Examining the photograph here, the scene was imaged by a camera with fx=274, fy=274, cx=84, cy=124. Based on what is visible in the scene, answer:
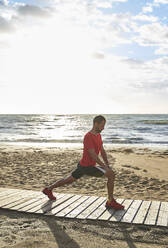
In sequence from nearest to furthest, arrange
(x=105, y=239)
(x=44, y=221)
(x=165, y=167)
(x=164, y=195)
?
(x=105, y=239) < (x=44, y=221) < (x=164, y=195) < (x=165, y=167)

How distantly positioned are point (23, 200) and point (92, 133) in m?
2.19

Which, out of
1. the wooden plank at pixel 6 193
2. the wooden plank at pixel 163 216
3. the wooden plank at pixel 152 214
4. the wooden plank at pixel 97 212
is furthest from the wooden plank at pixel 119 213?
the wooden plank at pixel 6 193

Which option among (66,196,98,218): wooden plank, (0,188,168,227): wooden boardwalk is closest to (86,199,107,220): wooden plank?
(0,188,168,227): wooden boardwalk

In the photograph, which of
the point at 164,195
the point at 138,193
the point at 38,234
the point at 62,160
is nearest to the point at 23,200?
the point at 38,234

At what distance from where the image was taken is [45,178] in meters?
8.95

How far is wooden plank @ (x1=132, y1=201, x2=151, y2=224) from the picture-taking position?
15.7 ft

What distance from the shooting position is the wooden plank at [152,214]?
476cm

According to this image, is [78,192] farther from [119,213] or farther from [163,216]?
[163,216]

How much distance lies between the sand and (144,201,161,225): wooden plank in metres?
0.16

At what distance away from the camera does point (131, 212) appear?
205 inches

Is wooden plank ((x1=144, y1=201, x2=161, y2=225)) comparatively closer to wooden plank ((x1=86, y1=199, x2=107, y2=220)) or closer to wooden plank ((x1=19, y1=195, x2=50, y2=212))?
wooden plank ((x1=86, y1=199, x2=107, y2=220))

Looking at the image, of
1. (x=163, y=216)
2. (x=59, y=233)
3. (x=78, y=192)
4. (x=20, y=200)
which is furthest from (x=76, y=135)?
(x=59, y=233)

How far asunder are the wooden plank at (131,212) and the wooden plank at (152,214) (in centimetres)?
25

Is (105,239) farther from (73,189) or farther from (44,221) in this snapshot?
(73,189)
